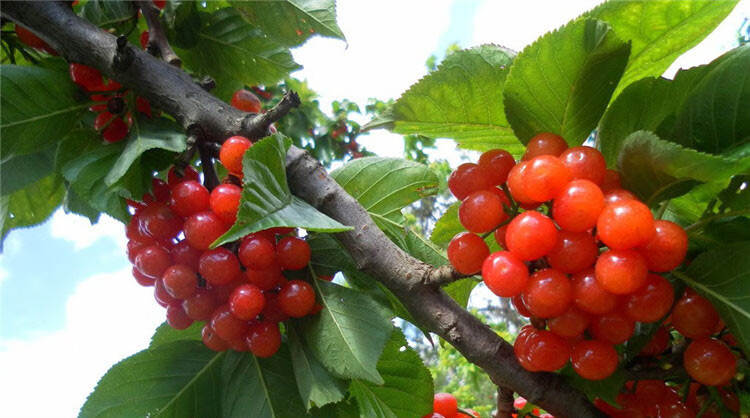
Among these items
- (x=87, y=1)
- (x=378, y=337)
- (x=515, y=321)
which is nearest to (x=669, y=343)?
(x=378, y=337)

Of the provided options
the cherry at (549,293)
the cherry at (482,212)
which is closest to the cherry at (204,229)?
the cherry at (482,212)

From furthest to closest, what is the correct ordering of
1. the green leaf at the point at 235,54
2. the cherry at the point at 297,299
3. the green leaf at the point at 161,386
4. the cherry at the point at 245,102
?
the green leaf at the point at 235,54
the cherry at the point at 245,102
the green leaf at the point at 161,386
the cherry at the point at 297,299

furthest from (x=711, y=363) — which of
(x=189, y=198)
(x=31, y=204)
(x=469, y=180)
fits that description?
(x=31, y=204)

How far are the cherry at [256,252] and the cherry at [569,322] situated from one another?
1.50 ft

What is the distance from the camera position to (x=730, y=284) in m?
0.76

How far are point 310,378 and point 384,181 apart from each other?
420 millimetres

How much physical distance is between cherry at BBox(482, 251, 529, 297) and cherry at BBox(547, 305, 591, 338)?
0.07 metres

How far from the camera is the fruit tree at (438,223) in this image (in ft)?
2.47

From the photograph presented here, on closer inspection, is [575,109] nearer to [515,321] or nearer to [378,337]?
[378,337]

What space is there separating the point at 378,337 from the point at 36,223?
4.09 feet

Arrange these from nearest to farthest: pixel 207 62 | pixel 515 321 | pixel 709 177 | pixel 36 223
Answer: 1. pixel 709 177
2. pixel 207 62
3. pixel 36 223
4. pixel 515 321

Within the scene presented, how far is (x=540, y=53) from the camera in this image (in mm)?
819

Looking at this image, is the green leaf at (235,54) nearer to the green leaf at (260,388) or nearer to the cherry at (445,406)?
the green leaf at (260,388)

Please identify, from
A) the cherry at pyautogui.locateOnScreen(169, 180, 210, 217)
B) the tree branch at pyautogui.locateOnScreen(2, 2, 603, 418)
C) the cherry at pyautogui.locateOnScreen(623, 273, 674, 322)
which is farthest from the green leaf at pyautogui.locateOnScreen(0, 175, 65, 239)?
the cherry at pyautogui.locateOnScreen(623, 273, 674, 322)
